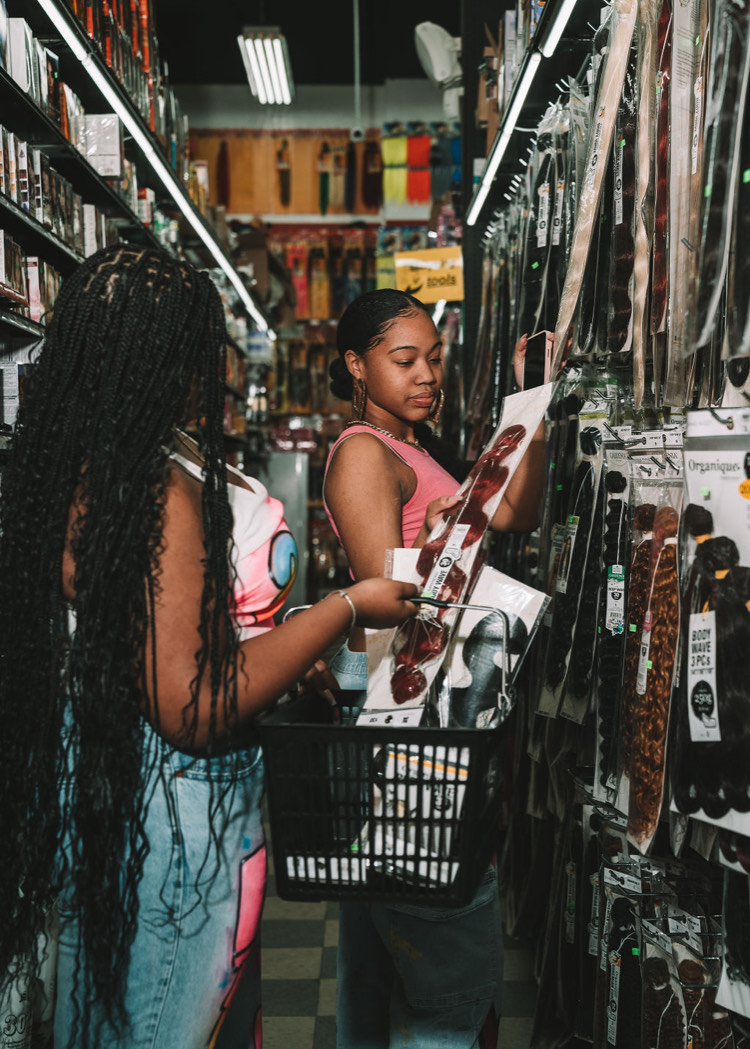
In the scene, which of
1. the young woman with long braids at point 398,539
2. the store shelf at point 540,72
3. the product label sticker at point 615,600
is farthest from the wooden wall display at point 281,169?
the product label sticker at point 615,600

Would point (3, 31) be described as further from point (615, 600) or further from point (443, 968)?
point (443, 968)

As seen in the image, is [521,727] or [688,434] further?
[521,727]

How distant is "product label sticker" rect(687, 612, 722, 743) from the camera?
1355 mm

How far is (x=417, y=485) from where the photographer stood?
2.01m

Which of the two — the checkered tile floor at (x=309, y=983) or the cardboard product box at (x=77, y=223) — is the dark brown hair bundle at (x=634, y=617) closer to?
the checkered tile floor at (x=309, y=983)

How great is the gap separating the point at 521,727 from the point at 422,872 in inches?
69.5

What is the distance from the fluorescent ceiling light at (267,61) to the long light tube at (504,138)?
4.65 meters

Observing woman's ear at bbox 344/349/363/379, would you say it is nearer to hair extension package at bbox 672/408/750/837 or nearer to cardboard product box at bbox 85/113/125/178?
hair extension package at bbox 672/408/750/837

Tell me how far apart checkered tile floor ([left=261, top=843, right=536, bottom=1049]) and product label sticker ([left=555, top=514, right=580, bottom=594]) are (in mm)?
1280

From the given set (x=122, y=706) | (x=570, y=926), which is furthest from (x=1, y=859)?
(x=570, y=926)

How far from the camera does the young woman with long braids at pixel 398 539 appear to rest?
1562 mm

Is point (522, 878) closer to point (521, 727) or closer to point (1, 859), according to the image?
point (521, 727)

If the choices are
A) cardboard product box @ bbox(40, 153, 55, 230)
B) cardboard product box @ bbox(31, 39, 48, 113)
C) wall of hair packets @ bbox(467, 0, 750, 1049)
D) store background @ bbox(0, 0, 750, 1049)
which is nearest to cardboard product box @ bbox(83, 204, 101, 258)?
store background @ bbox(0, 0, 750, 1049)

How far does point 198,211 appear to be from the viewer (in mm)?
5961
